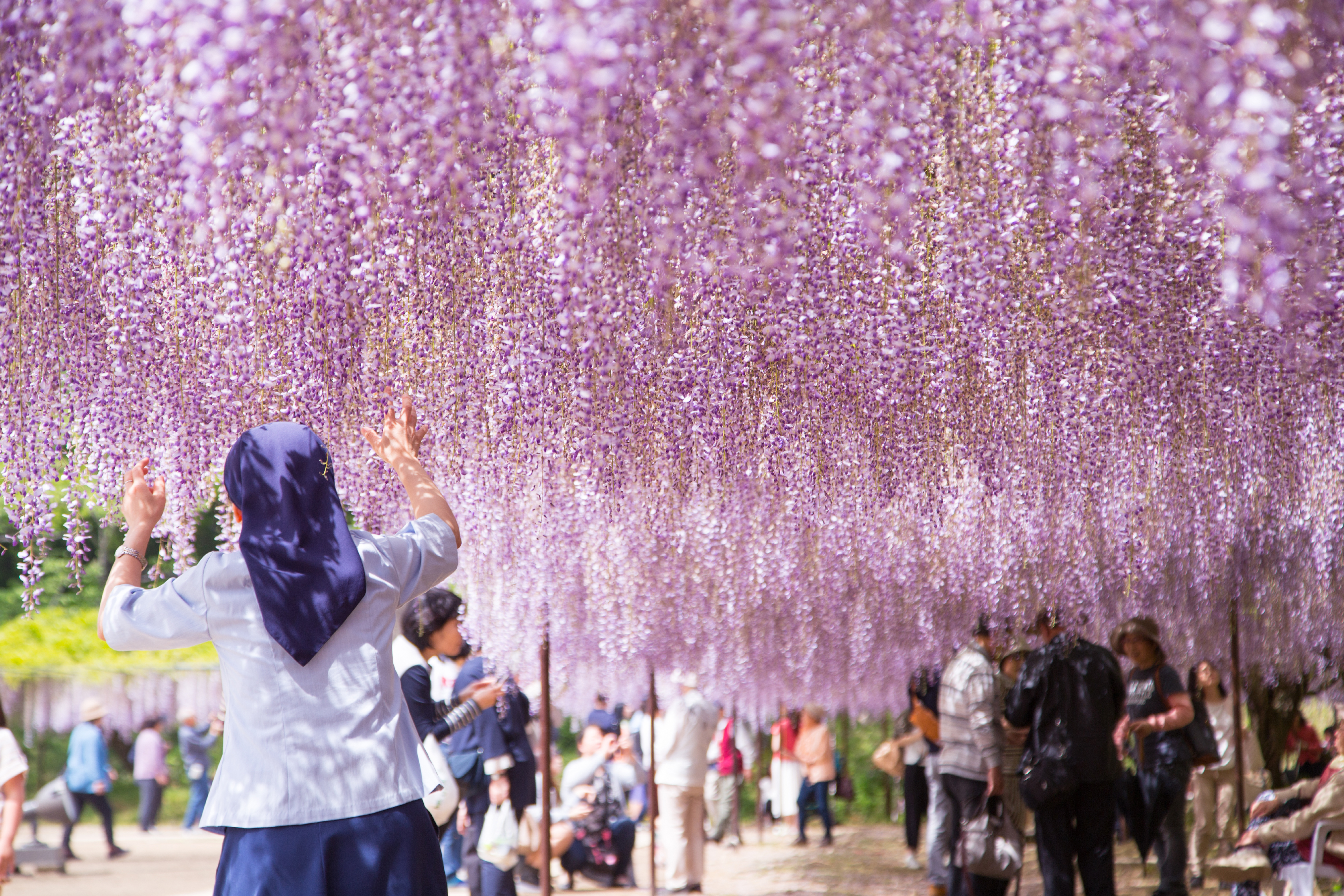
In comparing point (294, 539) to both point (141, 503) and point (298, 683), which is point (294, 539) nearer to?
point (298, 683)

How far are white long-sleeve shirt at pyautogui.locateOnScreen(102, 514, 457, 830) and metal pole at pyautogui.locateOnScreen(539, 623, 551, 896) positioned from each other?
159 inches

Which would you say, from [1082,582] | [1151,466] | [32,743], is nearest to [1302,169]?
[1151,466]

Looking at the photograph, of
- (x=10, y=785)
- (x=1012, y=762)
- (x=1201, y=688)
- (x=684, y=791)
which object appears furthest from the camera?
(x=684, y=791)

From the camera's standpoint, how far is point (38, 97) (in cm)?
263

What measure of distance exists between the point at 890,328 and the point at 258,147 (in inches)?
96.5

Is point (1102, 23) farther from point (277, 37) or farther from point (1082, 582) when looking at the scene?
point (1082, 582)

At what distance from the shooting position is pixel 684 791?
29.7 feet

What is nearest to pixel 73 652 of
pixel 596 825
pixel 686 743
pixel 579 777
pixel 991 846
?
pixel 579 777

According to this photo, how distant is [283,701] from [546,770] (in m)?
4.38

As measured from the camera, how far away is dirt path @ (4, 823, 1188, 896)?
945 centimetres

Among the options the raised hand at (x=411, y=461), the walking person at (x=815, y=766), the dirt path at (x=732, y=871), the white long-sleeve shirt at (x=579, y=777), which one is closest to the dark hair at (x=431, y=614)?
the raised hand at (x=411, y=461)

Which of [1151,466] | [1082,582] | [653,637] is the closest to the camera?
[1151,466]

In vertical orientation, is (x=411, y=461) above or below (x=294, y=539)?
above

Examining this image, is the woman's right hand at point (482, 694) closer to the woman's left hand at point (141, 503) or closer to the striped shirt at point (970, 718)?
the woman's left hand at point (141, 503)
